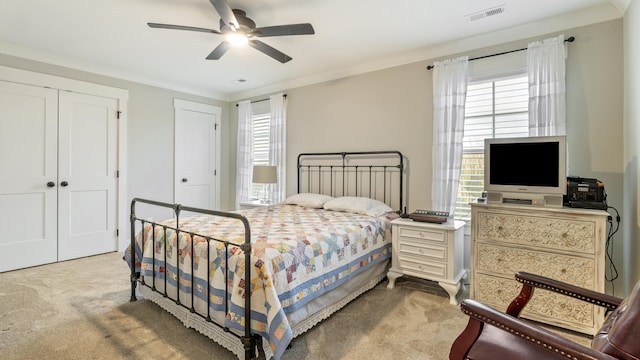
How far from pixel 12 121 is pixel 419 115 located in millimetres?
4810

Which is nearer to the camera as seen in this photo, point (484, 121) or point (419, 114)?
point (484, 121)

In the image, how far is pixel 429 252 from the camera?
2906 millimetres

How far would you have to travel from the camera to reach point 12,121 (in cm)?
358

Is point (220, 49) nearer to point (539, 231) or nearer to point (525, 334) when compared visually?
point (525, 334)

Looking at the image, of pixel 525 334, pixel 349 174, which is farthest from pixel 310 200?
pixel 525 334

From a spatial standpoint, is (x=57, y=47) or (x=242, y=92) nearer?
(x=57, y=47)

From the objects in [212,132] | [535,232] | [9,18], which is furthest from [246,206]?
[535,232]

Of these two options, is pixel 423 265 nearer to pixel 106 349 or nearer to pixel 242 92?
pixel 106 349

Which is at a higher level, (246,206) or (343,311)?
(246,206)

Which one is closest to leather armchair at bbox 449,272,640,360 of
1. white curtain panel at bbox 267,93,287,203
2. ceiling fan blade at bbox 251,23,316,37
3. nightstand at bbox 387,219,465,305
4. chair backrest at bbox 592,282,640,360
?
chair backrest at bbox 592,282,640,360

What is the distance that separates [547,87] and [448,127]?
90cm

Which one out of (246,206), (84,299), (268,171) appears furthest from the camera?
A: (246,206)

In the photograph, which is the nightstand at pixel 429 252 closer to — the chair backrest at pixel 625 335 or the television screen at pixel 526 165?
the television screen at pixel 526 165

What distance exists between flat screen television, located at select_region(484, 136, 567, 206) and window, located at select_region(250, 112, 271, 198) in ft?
11.6
